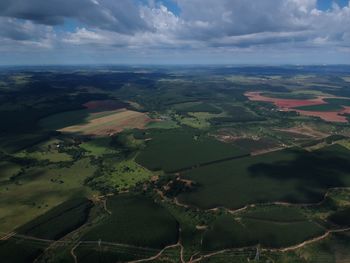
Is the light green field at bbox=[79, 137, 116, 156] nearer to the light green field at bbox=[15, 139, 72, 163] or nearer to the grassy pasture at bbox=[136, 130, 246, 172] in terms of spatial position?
the light green field at bbox=[15, 139, 72, 163]

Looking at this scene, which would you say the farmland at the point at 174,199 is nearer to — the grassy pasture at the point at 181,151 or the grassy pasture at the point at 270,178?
the grassy pasture at the point at 270,178

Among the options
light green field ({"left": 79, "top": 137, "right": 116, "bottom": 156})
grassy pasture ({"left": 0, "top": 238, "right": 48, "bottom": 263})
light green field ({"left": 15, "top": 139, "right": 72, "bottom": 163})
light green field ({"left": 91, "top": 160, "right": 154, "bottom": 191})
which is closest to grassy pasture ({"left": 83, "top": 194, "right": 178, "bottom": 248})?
grassy pasture ({"left": 0, "top": 238, "right": 48, "bottom": 263})

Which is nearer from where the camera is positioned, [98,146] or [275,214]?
[275,214]

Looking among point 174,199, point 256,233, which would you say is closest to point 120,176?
point 174,199

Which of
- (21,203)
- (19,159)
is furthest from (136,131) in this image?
(21,203)

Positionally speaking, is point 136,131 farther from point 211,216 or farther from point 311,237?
point 311,237

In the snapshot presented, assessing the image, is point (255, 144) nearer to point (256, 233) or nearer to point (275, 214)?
point (275, 214)
